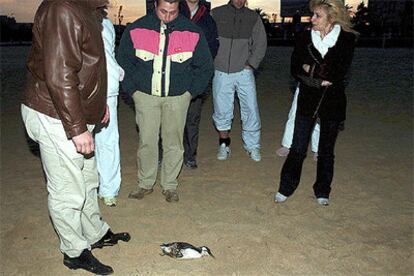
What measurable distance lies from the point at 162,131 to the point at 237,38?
1.96 meters

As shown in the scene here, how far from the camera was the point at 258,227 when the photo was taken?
4.09m

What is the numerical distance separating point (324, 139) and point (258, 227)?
1.10 m

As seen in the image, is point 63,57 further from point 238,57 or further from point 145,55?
point 238,57

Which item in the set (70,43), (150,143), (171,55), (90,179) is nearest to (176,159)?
(150,143)

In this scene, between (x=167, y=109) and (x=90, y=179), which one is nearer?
(x=90, y=179)

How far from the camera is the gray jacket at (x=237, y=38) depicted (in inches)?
223

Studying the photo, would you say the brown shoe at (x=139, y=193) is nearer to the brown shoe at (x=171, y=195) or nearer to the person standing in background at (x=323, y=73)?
the brown shoe at (x=171, y=195)

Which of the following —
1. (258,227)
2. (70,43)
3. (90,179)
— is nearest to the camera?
(70,43)

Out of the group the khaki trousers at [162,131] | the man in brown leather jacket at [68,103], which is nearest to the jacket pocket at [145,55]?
the khaki trousers at [162,131]

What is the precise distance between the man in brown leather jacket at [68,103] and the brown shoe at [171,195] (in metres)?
1.42

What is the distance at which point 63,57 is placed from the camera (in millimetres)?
2543

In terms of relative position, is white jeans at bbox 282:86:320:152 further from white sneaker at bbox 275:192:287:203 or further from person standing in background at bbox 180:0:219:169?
white sneaker at bbox 275:192:287:203

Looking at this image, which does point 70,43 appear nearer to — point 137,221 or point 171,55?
point 171,55

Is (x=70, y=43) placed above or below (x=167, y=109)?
above
